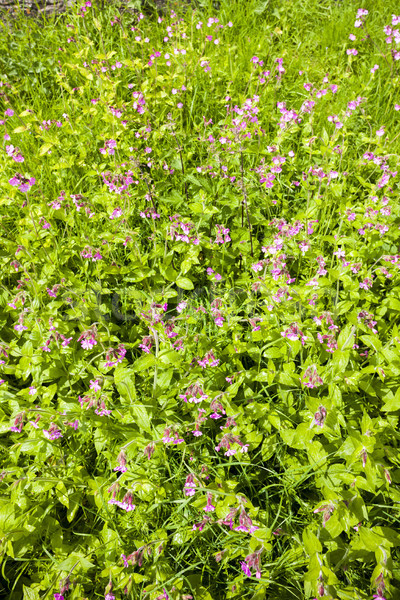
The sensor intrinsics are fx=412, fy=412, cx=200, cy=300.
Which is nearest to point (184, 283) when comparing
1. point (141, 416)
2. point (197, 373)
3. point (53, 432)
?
point (197, 373)

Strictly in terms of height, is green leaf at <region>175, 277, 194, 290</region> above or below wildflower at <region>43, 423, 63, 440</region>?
above

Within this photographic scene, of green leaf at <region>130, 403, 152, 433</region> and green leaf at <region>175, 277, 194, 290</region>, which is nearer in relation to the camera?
green leaf at <region>130, 403, 152, 433</region>

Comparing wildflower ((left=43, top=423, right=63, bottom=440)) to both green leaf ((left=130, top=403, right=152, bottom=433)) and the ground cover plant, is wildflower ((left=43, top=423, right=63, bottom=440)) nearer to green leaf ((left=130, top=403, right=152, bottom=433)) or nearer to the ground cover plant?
the ground cover plant

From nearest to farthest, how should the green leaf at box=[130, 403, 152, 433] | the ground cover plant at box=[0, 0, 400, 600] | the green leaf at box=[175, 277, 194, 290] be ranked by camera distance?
the ground cover plant at box=[0, 0, 400, 600] < the green leaf at box=[130, 403, 152, 433] < the green leaf at box=[175, 277, 194, 290]

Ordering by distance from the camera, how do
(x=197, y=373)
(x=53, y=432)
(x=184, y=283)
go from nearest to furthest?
(x=53, y=432) → (x=197, y=373) → (x=184, y=283)

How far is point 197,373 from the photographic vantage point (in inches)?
81.0

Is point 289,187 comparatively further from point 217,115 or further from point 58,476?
point 58,476

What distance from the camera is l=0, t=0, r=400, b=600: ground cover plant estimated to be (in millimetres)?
1741

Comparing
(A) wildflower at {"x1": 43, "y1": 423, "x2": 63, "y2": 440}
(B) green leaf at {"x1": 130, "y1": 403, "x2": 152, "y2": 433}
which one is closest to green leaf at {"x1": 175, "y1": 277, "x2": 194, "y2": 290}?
(B) green leaf at {"x1": 130, "y1": 403, "x2": 152, "y2": 433}

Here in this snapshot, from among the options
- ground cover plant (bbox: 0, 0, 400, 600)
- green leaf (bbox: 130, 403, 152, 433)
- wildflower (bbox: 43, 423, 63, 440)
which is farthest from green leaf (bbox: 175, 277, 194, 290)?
wildflower (bbox: 43, 423, 63, 440)

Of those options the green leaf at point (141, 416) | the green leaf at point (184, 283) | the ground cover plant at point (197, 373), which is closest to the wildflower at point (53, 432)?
the ground cover plant at point (197, 373)

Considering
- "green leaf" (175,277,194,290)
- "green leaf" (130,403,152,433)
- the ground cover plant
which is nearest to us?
the ground cover plant

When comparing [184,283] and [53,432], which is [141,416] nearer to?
[53,432]

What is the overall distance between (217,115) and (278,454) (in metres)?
2.85
